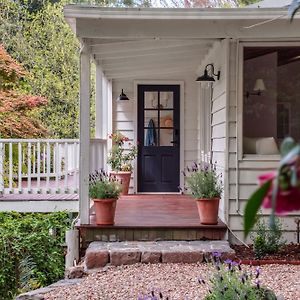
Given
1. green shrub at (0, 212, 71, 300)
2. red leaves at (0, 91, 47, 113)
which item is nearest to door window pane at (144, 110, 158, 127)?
green shrub at (0, 212, 71, 300)

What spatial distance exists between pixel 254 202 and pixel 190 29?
5533 millimetres

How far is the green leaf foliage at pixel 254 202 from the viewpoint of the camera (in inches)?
26.3

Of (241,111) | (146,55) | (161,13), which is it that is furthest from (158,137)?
(161,13)

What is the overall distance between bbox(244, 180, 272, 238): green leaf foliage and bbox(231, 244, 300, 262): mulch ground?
16.6ft

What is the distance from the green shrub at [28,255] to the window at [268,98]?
2.96 meters

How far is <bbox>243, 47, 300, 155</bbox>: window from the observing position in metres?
6.29

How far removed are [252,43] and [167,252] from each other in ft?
8.22

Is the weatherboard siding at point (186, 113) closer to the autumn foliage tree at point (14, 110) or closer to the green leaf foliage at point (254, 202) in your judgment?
the autumn foliage tree at point (14, 110)

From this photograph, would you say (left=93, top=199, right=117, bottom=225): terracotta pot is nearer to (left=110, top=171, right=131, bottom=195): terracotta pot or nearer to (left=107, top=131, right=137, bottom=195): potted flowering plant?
(left=110, top=171, right=131, bottom=195): terracotta pot

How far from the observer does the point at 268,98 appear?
6.31 m

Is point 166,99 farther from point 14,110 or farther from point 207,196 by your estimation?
point 207,196

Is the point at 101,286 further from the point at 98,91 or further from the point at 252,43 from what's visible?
the point at 98,91

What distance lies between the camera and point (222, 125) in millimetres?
6613

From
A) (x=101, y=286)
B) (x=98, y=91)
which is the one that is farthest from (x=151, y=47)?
(x=101, y=286)
